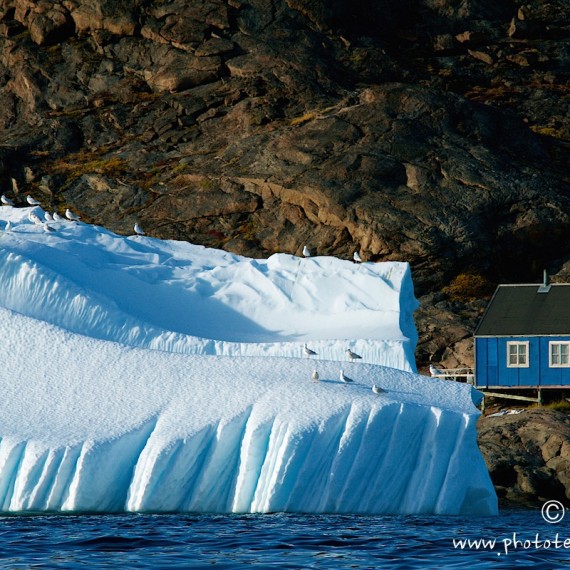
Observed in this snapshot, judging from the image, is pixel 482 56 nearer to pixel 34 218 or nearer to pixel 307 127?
pixel 307 127

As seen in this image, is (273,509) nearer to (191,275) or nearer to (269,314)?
(269,314)

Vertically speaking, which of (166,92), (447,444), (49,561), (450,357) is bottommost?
(49,561)

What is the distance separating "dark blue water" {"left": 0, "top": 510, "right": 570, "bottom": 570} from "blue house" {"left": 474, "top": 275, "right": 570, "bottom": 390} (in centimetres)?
2133

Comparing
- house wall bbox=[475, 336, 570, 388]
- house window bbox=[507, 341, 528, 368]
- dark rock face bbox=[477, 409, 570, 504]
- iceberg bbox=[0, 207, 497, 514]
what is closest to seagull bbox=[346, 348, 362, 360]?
iceberg bbox=[0, 207, 497, 514]

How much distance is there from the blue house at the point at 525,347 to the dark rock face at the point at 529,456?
8501mm

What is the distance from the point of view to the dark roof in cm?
4091

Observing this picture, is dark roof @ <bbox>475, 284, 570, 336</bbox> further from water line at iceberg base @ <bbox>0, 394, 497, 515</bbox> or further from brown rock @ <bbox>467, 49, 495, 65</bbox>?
brown rock @ <bbox>467, 49, 495, 65</bbox>

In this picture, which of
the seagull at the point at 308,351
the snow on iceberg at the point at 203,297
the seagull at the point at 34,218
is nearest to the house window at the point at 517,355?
the snow on iceberg at the point at 203,297

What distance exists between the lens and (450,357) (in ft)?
137

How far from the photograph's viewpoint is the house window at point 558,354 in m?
40.7

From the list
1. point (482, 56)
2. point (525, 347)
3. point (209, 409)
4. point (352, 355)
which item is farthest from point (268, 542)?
point (482, 56)

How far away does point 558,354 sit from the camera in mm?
40750

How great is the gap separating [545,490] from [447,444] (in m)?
10.5

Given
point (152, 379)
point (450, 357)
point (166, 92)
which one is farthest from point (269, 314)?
point (166, 92)
